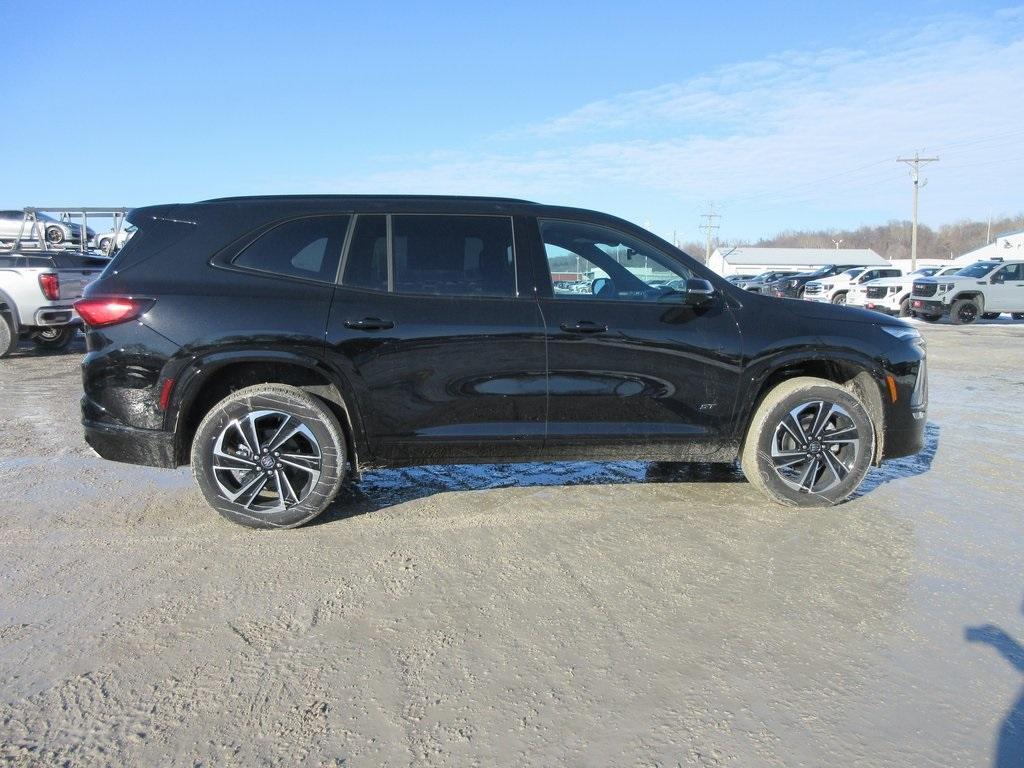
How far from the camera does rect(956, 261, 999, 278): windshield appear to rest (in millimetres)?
21328

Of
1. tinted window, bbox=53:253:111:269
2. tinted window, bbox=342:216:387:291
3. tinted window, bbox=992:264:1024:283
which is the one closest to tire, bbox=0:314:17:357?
tinted window, bbox=53:253:111:269

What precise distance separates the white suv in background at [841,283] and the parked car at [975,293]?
6414 mm

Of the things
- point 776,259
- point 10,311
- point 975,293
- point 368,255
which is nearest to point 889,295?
point 975,293

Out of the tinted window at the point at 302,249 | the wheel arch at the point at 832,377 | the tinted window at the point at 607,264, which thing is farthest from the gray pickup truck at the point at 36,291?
the wheel arch at the point at 832,377

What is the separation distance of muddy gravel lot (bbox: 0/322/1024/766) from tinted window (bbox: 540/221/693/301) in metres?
1.30

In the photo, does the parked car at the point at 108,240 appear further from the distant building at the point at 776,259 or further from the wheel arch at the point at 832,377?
the distant building at the point at 776,259

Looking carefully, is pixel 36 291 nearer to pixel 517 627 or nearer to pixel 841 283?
pixel 517 627

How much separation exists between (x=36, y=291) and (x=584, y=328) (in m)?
10.7

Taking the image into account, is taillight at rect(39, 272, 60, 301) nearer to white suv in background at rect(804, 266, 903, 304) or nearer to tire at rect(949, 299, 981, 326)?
tire at rect(949, 299, 981, 326)

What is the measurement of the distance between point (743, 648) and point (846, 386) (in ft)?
8.15

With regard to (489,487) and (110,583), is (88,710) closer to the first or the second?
(110,583)

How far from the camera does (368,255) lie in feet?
13.1

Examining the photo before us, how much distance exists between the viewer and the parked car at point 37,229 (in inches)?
715

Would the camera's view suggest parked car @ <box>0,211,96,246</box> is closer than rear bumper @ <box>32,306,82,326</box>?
No
